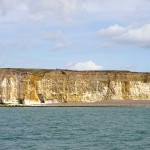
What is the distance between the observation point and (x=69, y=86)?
10788 cm

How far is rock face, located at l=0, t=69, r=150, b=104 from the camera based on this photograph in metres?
104

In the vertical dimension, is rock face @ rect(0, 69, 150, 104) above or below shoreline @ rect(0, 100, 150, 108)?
above

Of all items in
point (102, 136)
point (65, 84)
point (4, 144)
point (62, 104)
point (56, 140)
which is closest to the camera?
point (4, 144)

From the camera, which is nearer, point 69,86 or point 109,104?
point 109,104

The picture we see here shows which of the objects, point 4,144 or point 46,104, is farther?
point 46,104

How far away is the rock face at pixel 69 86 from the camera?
104 metres

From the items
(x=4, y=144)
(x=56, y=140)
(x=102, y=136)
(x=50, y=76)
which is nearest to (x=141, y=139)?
(x=102, y=136)

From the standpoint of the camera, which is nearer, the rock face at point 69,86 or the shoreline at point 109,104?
the shoreline at point 109,104

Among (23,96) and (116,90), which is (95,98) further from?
(23,96)

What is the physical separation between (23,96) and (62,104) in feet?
29.6

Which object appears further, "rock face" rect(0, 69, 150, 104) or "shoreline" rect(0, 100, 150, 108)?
"rock face" rect(0, 69, 150, 104)

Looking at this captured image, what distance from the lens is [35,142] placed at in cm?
2852

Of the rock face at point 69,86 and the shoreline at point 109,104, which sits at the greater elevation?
the rock face at point 69,86

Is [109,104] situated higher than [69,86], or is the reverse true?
[69,86]
